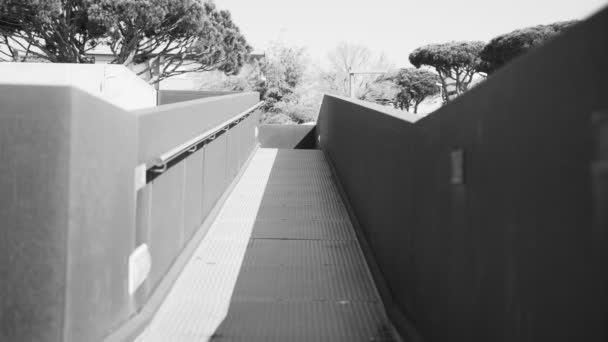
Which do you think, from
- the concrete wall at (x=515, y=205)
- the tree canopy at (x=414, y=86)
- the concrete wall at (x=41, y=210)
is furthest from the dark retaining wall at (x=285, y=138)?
the tree canopy at (x=414, y=86)

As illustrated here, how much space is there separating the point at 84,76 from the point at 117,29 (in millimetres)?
12011

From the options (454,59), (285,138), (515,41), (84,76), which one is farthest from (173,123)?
(454,59)

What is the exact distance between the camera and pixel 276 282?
444 cm

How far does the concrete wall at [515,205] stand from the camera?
4.73 ft

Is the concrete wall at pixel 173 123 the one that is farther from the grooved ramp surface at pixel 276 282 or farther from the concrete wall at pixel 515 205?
the concrete wall at pixel 515 205

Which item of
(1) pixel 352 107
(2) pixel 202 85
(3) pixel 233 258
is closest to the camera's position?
(3) pixel 233 258

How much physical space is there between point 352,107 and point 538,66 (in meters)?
4.97

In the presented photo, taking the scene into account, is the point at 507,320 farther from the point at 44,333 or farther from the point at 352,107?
the point at 352,107

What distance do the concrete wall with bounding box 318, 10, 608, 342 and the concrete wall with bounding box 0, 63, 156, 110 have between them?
384 inches

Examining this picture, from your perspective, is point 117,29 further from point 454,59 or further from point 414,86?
point 414,86

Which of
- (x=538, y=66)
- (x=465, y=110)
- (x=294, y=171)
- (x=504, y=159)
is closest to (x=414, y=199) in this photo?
(x=465, y=110)

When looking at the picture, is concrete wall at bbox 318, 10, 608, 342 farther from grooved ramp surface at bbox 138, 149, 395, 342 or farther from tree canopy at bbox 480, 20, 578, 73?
tree canopy at bbox 480, 20, 578, 73

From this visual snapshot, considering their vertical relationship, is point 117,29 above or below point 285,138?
above

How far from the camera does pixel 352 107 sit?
264 inches
